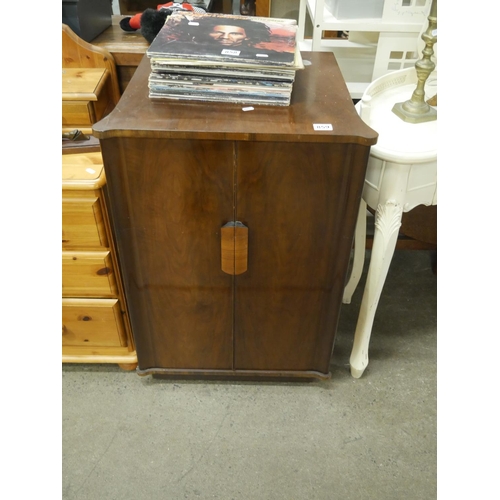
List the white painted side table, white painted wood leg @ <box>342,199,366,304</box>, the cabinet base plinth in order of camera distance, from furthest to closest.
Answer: white painted wood leg @ <box>342,199,366,304</box>, the cabinet base plinth, the white painted side table

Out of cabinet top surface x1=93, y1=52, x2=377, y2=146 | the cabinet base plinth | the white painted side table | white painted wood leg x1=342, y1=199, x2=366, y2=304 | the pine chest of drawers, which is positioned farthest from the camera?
white painted wood leg x1=342, y1=199, x2=366, y2=304

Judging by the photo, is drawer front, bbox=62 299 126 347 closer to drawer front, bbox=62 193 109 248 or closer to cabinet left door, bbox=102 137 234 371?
cabinet left door, bbox=102 137 234 371

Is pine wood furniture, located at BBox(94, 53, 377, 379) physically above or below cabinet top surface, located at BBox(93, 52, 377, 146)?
below

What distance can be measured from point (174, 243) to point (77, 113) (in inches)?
17.1

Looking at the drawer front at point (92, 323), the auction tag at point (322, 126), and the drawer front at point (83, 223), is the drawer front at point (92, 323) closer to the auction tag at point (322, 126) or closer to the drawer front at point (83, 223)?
the drawer front at point (83, 223)

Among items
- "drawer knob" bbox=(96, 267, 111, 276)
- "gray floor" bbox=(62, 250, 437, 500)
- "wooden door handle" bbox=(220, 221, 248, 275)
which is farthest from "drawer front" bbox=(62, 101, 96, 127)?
"gray floor" bbox=(62, 250, 437, 500)

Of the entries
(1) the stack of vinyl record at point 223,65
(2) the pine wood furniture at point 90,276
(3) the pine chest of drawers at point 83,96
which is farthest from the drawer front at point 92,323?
(1) the stack of vinyl record at point 223,65

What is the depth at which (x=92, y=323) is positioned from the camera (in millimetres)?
1256

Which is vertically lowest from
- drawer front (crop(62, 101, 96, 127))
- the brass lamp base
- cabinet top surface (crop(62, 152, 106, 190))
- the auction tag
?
cabinet top surface (crop(62, 152, 106, 190))

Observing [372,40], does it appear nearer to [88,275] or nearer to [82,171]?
[82,171]

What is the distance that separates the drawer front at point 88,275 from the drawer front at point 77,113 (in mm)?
335

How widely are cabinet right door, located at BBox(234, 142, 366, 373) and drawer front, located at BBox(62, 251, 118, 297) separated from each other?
326mm

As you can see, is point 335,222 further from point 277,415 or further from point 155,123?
point 277,415

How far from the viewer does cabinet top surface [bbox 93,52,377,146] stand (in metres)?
0.86
